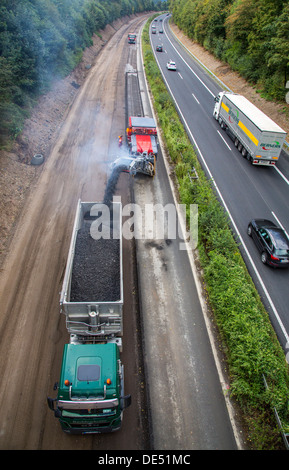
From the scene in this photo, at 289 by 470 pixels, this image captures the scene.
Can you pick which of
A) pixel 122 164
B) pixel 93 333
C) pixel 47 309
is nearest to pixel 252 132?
pixel 122 164

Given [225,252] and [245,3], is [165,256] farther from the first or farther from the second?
[245,3]

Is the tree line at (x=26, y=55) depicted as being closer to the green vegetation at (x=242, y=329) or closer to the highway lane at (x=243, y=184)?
the highway lane at (x=243, y=184)

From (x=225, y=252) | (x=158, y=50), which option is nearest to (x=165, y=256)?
(x=225, y=252)

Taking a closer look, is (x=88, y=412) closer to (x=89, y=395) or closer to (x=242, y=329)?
(x=89, y=395)

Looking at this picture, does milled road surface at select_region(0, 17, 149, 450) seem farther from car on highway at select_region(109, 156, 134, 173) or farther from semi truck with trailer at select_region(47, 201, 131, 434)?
car on highway at select_region(109, 156, 134, 173)

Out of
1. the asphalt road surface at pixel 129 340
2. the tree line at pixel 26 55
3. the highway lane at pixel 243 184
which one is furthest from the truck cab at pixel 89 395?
the tree line at pixel 26 55

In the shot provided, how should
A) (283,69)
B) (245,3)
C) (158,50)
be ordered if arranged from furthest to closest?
(158,50) < (245,3) < (283,69)
